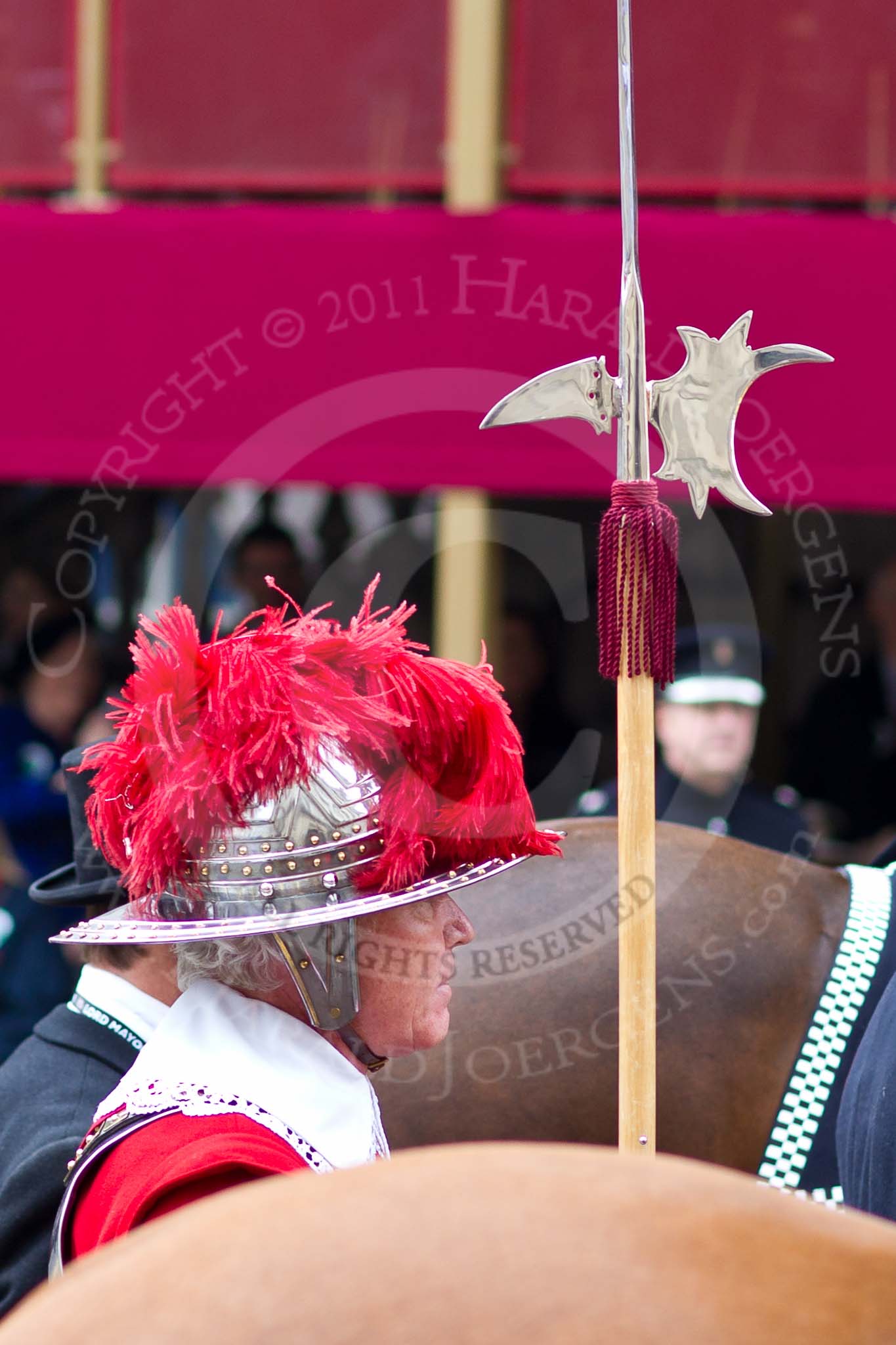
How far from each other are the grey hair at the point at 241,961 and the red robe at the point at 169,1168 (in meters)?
0.13

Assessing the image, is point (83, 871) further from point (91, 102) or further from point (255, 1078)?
point (91, 102)

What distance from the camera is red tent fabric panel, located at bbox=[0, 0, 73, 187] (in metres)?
3.45

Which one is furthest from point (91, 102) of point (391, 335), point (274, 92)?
point (391, 335)

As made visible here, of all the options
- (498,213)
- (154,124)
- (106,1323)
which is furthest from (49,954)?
(106,1323)

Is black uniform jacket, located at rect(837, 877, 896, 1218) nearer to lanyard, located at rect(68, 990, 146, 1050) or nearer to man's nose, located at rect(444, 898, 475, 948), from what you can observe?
man's nose, located at rect(444, 898, 475, 948)

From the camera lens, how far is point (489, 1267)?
0.60 meters

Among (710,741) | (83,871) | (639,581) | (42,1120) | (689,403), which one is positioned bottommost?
(42,1120)

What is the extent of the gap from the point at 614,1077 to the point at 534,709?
73.5 inches

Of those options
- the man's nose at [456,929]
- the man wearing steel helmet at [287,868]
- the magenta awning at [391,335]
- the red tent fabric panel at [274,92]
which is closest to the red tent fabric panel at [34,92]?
the red tent fabric panel at [274,92]

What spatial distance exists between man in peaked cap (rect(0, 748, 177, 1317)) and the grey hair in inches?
12.5

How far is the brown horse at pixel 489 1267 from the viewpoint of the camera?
0.59 meters

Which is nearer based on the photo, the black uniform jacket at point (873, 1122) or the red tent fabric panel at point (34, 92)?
the black uniform jacket at point (873, 1122)

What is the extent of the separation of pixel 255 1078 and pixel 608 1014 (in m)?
0.80

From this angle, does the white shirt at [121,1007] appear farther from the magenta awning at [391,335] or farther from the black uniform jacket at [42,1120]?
the magenta awning at [391,335]
